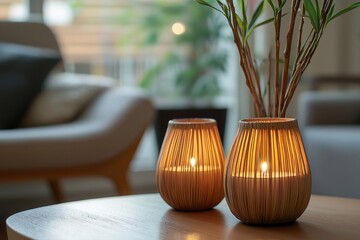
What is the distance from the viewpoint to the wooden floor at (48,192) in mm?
3506

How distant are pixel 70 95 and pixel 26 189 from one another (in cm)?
79

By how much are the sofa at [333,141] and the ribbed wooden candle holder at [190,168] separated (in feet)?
4.39

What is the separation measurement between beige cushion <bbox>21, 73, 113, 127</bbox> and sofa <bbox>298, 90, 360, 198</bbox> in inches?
34.1

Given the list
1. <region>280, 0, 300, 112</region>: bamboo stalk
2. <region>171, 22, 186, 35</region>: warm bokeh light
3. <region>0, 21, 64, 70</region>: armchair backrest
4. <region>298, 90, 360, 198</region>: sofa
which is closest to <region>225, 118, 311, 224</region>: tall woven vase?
<region>280, 0, 300, 112</region>: bamboo stalk

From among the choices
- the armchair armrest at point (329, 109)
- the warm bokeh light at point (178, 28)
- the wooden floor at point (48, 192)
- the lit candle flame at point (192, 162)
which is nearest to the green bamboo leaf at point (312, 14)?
the lit candle flame at point (192, 162)

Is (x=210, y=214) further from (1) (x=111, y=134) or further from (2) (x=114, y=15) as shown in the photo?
(2) (x=114, y=15)

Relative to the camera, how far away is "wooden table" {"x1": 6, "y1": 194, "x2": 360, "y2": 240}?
1.17 meters

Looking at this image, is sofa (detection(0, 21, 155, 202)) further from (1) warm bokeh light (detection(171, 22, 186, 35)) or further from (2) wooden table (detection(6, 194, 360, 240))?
(2) wooden table (detection(6, 194, 360, 240))

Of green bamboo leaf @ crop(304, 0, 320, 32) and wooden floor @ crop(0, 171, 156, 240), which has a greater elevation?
green bamboo leaf @ crop(304, 0, 320, 32)

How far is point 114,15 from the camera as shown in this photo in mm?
3932

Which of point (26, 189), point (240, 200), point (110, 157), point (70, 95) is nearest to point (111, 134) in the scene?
point (110, 157)

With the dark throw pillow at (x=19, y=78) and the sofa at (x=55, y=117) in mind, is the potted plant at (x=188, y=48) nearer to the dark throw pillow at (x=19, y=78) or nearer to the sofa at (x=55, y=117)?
the sofa at (x=55, y=117)

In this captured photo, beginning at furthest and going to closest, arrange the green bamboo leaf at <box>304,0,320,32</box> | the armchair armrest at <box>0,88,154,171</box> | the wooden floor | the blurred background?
the blurred background → the wooden floor → the armchair armrest at <box>0,88,154,171</box> → the green bamboo leaf at <box>304,0,320,32</box>

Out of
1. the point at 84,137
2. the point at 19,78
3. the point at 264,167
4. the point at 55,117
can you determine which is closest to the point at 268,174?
the point at 264,167
